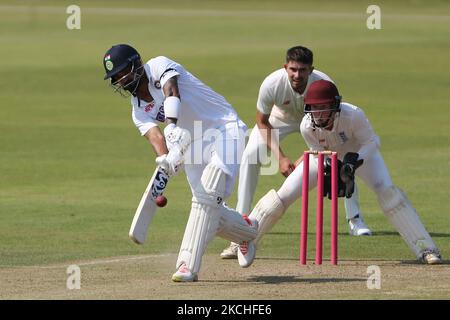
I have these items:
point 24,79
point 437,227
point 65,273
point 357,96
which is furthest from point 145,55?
point 65,273

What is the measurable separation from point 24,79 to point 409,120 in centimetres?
1012

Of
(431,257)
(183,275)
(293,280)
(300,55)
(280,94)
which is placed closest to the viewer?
(183,275)

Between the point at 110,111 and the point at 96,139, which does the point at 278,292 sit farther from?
the point at 110,111

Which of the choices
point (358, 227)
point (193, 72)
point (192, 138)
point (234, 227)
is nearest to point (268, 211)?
point (234, 227)

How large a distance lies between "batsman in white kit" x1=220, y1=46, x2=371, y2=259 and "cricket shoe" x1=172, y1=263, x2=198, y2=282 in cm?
147

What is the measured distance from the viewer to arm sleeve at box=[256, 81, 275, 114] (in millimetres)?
10062

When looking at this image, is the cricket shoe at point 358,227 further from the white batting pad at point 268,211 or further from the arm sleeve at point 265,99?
the white batting pad at point 268,211

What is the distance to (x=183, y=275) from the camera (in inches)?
322

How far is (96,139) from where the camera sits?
1839 cm

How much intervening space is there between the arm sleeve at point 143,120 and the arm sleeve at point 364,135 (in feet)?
5.11

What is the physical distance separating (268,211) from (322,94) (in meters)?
1.18

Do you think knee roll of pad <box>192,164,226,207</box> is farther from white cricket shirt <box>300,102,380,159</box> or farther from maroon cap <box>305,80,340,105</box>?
white cricket shirt <box>300,102,380,159</box>

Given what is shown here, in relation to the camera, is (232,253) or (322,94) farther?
(232,253)

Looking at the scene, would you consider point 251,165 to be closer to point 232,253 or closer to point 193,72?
point 232,253
